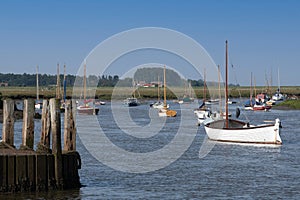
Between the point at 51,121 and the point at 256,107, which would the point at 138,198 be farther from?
the point at 256,107

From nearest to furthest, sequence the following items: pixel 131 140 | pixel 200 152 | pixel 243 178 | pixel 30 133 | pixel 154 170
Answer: pixel 30 133, pixel 243 178, pixel 154 170, pixel 200 152, pixel 131 140

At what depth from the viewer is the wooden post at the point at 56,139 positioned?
2198 centimetres

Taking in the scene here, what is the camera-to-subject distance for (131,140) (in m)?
48.4

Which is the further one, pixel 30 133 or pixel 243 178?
pixel 243 178

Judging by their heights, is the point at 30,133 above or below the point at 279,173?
above

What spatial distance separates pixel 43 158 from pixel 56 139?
0.82 metres

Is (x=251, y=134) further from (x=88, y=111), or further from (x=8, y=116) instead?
(x=88, y=111)

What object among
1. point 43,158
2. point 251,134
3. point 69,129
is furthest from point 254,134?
point 43,158

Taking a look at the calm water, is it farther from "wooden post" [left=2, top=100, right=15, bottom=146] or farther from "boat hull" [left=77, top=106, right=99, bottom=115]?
"boat hull" [left=77, top=106, right=99, bottom=115]

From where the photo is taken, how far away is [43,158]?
21.7 m

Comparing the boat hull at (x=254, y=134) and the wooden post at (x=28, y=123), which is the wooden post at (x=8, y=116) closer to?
the wooden post at (x=28, y=123)

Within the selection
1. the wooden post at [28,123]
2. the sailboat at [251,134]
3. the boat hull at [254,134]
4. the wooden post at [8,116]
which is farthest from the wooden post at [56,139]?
the boat hull at [254,134]

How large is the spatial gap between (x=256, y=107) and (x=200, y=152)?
7008 cm

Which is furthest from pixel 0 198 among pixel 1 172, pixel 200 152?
pixel 200 152
